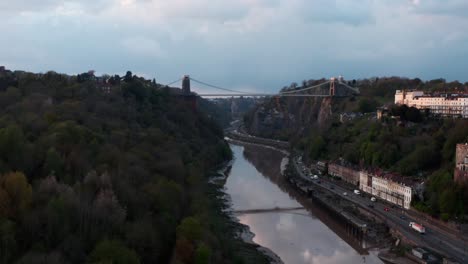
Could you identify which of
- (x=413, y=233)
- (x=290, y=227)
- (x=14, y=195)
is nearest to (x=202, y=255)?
(x=14, y=195)

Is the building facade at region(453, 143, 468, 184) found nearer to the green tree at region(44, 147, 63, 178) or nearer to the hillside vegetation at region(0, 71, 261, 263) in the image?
the hillside vegetation at region(0, 71, 261, 263)

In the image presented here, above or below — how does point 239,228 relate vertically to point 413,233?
below

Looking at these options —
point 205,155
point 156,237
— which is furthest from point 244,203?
point 156,237

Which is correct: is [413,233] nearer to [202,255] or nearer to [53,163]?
[202,255]

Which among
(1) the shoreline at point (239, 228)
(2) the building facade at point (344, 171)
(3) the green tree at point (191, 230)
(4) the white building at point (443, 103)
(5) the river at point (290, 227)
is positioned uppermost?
(4) the white building at point (443, 103)

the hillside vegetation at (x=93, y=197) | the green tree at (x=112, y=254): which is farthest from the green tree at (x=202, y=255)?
the green tree at (x=112, y=254)

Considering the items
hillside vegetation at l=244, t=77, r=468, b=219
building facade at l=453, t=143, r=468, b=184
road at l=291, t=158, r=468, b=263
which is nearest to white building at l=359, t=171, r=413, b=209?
road at l=291, t=158, r=468, b=263

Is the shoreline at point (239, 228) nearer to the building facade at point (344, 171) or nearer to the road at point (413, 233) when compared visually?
the road at point (413, 233)
